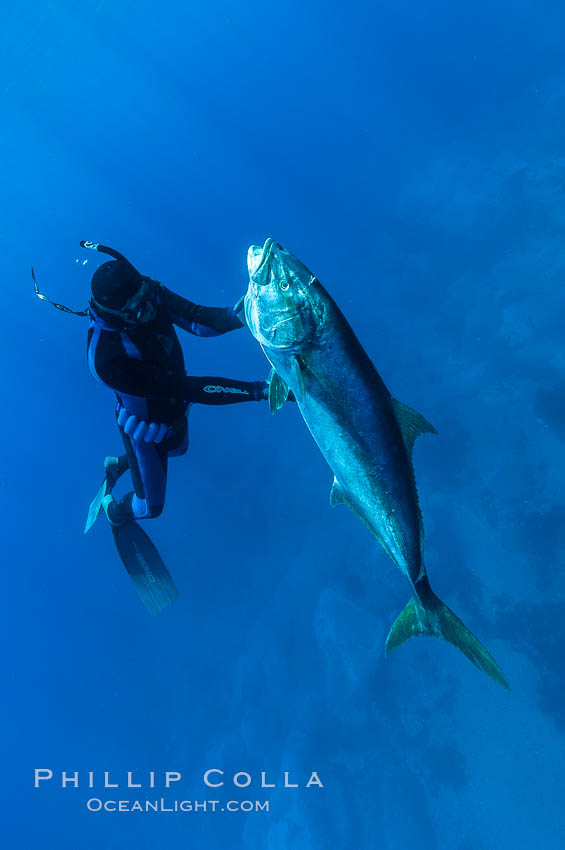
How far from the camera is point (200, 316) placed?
12.9 feet

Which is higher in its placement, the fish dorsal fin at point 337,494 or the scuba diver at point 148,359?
the scuba diver at point 148,359

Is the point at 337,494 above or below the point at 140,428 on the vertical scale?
A: below

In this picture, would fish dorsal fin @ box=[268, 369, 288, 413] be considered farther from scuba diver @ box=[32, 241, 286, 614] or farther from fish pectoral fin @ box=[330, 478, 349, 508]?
scuba diver @ box=[32, 241, 286, 614]

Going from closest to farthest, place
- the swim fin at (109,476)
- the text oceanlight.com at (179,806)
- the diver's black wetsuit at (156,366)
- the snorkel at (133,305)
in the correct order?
the snorkel at (133,305) → the diver's black wetsuit at (156,366) → the swim fin at (109,476) → the text oceanlight.com at (179,806)

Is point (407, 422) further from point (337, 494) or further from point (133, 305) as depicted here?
point (133, 305)

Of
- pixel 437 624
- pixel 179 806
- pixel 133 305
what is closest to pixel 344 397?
pixel 437 624

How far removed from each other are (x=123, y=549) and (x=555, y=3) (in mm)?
31914

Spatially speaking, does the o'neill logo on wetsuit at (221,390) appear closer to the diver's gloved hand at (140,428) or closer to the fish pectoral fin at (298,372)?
the diver's gloved hand at (140,428)

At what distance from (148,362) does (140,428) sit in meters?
0.68

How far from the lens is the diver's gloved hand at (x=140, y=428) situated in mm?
4047

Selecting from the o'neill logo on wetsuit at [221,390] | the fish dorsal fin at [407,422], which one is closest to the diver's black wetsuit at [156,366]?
the o'neill logo on wetsuit at [221,390]

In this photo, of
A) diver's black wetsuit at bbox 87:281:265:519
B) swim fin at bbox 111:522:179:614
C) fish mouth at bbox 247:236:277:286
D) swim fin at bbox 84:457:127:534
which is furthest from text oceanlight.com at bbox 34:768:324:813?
fish mouth at bbox 247:236:277:286

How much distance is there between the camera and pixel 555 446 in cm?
953

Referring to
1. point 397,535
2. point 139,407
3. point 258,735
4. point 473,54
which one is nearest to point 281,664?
point 258,735
